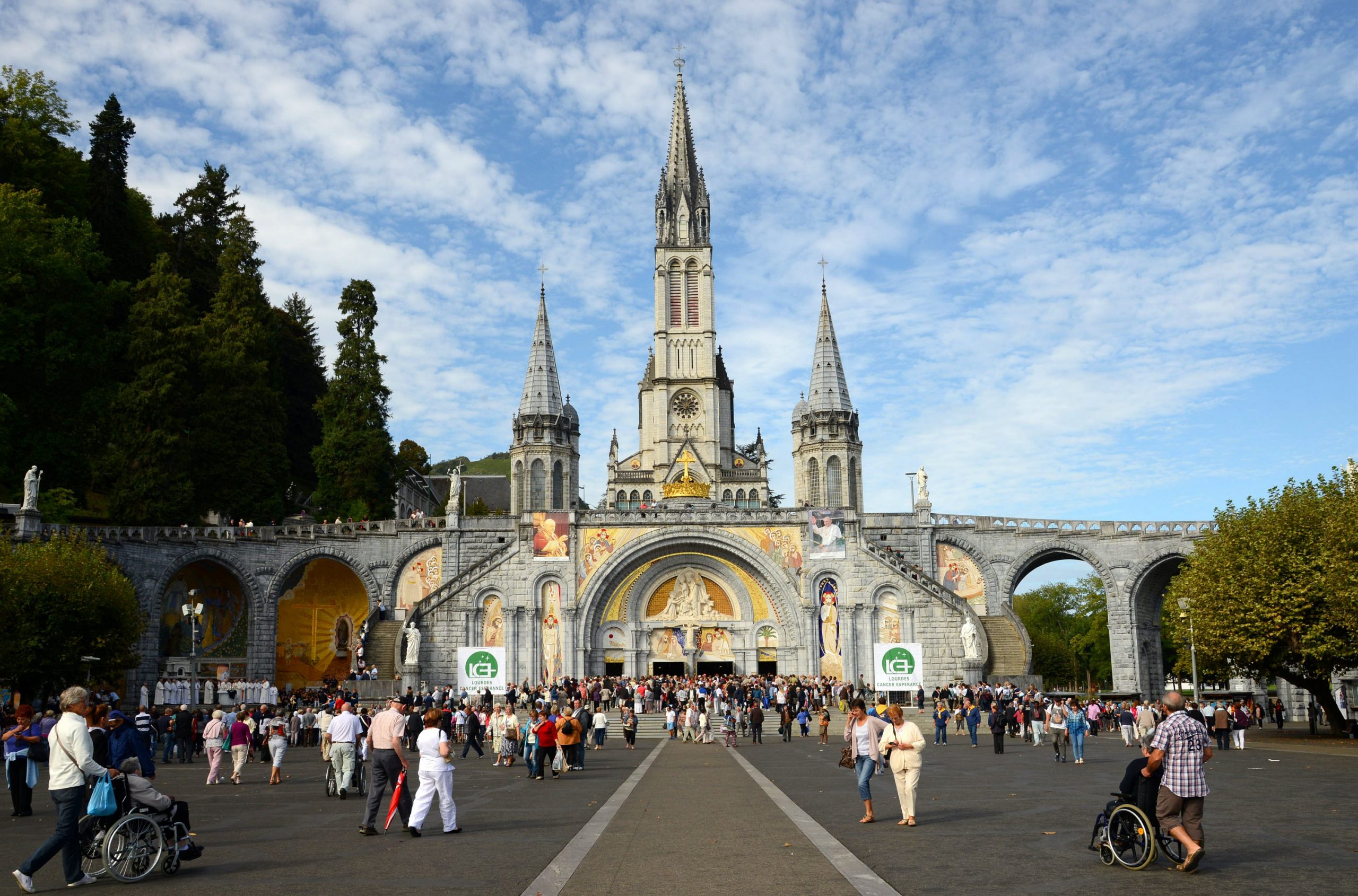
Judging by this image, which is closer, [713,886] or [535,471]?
[713,886]

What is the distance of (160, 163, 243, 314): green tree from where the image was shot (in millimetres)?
55219

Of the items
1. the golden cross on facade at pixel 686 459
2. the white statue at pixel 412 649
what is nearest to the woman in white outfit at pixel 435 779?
the white statue at pixel 412 649

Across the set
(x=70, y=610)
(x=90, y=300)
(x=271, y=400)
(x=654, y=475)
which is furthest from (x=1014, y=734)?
(x=654, y=475)

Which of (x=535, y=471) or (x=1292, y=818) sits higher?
(x=535, y=471)

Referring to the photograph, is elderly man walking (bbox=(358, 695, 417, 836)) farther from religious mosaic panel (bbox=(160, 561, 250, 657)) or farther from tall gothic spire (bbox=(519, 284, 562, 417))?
tall gothic spire (bbox=(519, 284, 562, 417))

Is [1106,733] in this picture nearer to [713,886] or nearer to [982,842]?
[982,842]

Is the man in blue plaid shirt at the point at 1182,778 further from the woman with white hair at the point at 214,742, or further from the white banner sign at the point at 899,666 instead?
the white banner sign at the point at 899,666

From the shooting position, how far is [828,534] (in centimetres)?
4644

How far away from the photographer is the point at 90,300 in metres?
43.3

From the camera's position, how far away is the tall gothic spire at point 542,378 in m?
63.2

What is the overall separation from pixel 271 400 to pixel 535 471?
706 inches

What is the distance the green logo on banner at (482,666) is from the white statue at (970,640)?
1890 cm

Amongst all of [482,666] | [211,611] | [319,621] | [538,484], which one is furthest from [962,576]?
[211,611]

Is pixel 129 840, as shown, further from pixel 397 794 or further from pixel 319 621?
pixel 319 621
